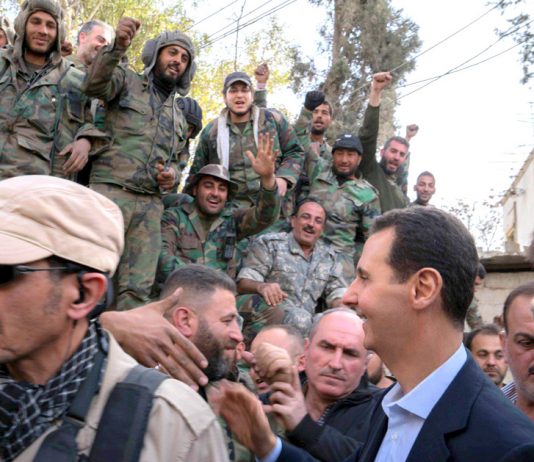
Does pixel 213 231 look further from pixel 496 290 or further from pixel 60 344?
pixel 60 344

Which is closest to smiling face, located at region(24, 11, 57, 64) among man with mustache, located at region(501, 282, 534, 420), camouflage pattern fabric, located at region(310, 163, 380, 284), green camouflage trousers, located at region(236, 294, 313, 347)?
green camouflage trousers, located at region(236, 294, 313, 347)

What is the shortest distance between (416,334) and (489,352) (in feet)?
14.0

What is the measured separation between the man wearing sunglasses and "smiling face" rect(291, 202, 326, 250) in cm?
610

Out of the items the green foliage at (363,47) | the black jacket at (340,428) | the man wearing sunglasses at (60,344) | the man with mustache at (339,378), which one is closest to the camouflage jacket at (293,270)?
the man with mustache at (339,378)

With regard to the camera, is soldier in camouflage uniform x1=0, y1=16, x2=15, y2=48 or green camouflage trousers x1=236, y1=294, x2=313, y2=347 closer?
green camouflage trousers x1=236, y1=294, x2=313, y2=347

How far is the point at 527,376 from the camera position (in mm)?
4137

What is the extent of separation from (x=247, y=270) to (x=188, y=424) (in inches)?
229

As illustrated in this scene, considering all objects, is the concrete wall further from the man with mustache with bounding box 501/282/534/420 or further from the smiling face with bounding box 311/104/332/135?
the man with mustache with bounding box 501/282/534/420

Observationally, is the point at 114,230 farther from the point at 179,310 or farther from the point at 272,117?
the point at 272,117

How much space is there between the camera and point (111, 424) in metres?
1.98

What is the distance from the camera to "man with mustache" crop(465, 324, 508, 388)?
659 centimetres

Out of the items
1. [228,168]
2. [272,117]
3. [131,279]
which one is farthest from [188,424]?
[272,117]

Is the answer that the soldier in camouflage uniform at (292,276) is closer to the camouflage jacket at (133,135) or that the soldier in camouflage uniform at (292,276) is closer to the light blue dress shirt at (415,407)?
the camouflage jacket at (133,135)

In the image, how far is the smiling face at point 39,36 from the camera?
6949 millimetres
